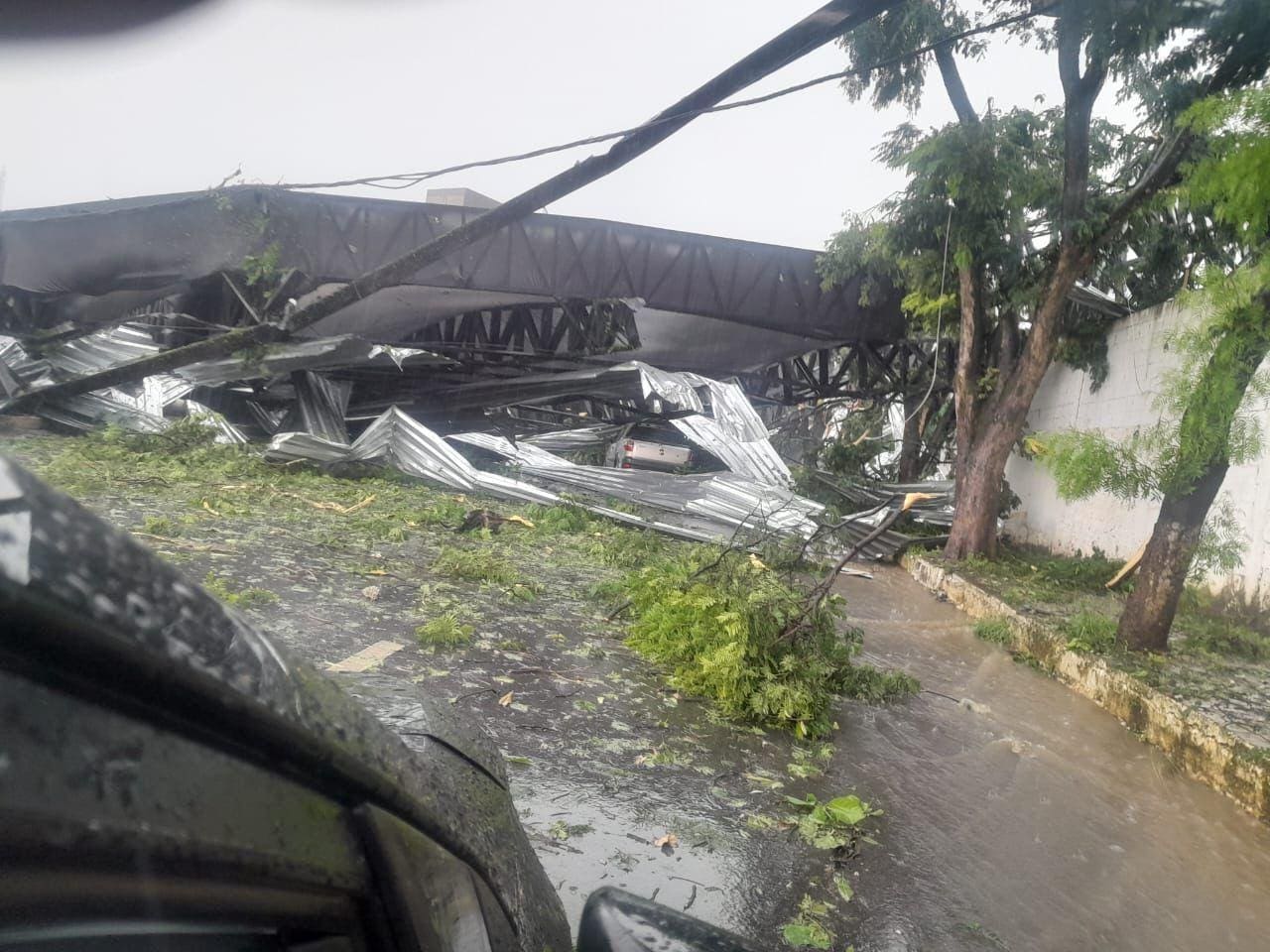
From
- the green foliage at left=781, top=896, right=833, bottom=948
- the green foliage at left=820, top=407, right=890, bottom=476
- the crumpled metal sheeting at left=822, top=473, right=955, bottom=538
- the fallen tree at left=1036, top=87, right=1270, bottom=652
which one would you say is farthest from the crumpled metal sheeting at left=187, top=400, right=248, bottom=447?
the green foliage at left=781, top=896, right=833, bottom=948

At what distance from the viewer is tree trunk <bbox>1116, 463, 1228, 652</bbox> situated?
5.11 m

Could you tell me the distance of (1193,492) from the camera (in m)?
5.07

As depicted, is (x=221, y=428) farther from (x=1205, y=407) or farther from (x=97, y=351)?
(x=1205, y=407)

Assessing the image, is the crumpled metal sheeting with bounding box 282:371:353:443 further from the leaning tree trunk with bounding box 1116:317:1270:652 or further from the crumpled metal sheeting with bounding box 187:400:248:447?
the leaning tree trunk with bounding box 1116:317:1270:652

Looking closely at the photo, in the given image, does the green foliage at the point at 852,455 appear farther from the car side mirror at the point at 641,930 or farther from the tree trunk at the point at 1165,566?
the car side mirror at the point at 641,930

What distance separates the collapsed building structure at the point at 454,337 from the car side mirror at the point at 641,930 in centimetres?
795

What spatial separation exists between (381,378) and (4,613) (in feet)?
41.3

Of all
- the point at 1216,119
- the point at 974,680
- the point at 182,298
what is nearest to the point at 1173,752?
the point at 974,680

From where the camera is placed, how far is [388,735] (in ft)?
2.91

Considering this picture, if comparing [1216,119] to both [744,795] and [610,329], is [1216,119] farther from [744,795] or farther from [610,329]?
[610,329]

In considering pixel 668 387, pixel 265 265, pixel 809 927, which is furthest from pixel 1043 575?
pixel 265 265

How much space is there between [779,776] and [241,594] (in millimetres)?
2915

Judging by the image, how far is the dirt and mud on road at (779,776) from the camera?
8.09 feet

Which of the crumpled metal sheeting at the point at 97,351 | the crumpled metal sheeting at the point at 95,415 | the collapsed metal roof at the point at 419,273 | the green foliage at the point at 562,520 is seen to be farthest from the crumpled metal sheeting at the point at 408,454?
the crumpled metal sheeting at the point at 97,351
